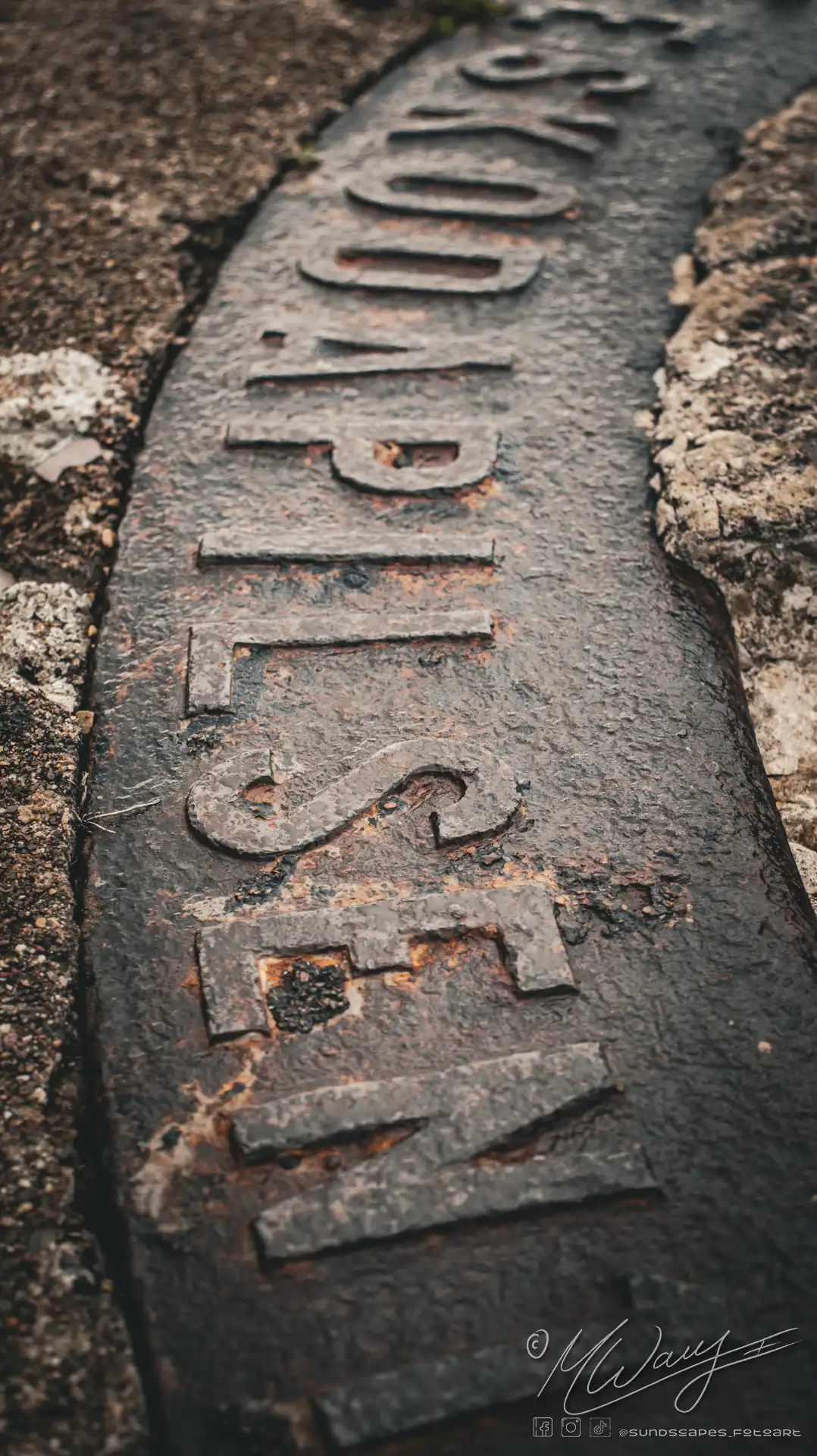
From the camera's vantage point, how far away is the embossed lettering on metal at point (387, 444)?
5.61 ft

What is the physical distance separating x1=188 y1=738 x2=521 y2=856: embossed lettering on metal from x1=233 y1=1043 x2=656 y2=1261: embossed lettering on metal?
297mm

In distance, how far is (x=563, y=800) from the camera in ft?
4.59

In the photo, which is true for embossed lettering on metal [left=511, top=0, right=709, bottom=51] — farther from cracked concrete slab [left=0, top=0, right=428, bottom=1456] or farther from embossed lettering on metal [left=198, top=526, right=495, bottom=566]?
embossed lettering on metal [left=198, top=526, right=495, bottom=566]

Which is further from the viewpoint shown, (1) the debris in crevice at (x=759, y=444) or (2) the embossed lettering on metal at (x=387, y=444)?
(2) the embossed lettering on metal at (x=387, y=444)

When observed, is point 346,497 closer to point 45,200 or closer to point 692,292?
point 692,292

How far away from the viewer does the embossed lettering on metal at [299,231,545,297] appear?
2014mm

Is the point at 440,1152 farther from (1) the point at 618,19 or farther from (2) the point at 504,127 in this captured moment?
(1) the point at 618,19

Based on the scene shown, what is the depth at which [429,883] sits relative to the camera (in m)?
1.33

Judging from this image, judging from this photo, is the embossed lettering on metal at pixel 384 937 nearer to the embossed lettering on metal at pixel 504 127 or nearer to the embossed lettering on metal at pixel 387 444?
the embossed lettering on metal at pixel 387 444

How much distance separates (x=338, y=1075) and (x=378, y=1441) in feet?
1.08

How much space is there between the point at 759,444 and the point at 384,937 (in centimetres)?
94
